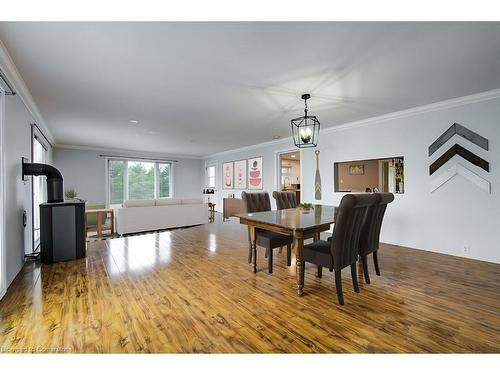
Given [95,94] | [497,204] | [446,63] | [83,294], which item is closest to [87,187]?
[95,94]

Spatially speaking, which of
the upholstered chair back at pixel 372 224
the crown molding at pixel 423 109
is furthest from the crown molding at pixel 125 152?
the upholstered chair back at pixel 372 224

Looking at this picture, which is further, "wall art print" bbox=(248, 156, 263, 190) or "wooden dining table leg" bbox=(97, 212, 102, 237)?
"wall art print" bbox=(248, 156, 263, 190)

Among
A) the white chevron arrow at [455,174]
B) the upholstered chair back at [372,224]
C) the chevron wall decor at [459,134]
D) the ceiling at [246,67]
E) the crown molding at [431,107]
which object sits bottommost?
the upholstered chair back at [372,224]

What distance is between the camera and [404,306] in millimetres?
2109

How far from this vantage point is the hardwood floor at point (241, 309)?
1606 mm

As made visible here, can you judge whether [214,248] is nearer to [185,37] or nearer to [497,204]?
[185,37]

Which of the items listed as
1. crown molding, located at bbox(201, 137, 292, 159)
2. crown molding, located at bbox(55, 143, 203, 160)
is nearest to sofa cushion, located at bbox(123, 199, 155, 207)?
crown molding, located at bbox(201, 137, 292, 159)

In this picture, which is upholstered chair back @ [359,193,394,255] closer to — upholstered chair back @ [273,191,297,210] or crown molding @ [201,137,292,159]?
upholstered chair back @ [273,191,297,210]

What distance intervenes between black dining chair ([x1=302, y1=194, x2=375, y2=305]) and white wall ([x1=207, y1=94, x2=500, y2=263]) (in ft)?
7.69

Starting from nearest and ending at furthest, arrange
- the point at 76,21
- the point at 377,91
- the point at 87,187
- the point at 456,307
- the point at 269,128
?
1. the point at 76,21
2. the point at 456,307
3. the point at 377,91
4. the point at 269,128
5. the point at 87,187

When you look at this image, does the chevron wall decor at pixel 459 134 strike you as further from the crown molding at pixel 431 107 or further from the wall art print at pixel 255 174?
the wall art print at pixel 255 174

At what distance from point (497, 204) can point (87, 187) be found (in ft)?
31.9

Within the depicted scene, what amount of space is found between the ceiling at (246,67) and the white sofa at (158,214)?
2091 mm

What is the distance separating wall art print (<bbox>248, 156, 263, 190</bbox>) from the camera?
23.5 feet
